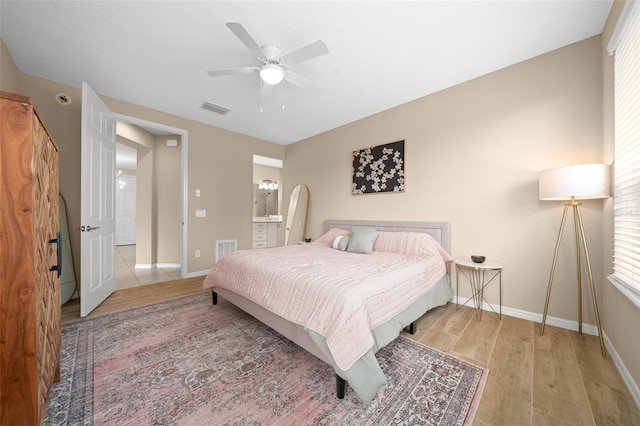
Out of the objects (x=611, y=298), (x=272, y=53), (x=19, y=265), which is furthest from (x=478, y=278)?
(x=19, y=265)

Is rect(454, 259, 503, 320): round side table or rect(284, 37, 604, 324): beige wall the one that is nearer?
rect(284, 37, 604, 324): beige wall

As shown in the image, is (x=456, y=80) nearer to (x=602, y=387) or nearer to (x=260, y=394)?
(x=602, y=387)

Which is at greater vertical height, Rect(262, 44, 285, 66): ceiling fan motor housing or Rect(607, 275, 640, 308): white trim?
Rect(262, 44, 285, 66): ceiling fan motor housing

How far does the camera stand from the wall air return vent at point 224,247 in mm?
4426

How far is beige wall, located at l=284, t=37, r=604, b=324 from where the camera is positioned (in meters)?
2.20

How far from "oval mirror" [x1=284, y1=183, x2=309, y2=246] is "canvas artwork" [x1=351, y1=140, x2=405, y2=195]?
4.16 ft

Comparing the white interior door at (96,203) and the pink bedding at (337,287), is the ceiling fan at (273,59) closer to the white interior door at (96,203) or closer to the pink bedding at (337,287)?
the white interior door at (96,203)

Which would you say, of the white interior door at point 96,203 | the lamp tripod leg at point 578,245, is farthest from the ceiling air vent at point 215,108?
the lamp tripod leg at point 578,245

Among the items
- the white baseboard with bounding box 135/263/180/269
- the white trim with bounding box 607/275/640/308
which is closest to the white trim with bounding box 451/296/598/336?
the white trim with bounding box 607/275/640/308

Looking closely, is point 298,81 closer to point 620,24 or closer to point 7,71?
point 620,24

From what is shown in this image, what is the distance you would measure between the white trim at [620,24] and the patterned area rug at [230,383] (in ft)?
8.43

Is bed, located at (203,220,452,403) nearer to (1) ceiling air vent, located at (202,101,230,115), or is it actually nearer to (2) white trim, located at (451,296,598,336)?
(2) white trim, located at (451,296,598,336)

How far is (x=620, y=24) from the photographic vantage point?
64.5 inches

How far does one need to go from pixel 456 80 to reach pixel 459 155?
0.88 meters
